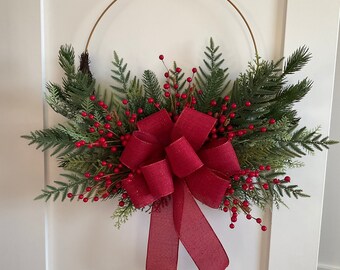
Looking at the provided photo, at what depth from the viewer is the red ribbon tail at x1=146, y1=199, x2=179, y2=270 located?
0.61m

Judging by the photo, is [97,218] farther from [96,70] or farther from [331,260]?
[331,260]

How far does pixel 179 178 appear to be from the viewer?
0.59 m

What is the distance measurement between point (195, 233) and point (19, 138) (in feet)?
1.50

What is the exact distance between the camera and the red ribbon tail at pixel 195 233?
58cm

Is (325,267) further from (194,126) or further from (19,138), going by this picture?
(19,138)

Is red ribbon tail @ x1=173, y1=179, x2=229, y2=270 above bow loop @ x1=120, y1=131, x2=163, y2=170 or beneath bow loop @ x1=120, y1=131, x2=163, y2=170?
beneath

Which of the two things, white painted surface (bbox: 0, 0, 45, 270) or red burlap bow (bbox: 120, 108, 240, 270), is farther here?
white painted surface (bbox: 0, 0, 45, 270)

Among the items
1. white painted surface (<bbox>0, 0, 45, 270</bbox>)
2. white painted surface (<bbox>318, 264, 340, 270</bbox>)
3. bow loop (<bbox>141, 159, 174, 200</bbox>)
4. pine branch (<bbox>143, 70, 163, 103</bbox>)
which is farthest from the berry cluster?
white painted surface (<bbox>0, 0, 45, 270</bbox>)

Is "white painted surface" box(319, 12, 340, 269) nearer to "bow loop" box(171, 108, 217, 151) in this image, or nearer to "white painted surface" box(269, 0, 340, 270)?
"white painted surface" box(269, 0, 340, 270)

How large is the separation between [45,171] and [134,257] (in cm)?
29

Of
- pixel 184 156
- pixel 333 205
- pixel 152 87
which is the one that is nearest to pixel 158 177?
pixel 184 156

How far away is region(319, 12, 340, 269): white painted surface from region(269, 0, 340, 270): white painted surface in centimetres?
15

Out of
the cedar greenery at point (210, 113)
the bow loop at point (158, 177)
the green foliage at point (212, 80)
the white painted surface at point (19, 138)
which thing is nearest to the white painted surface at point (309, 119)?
the cedar greenery at point (210, 113)

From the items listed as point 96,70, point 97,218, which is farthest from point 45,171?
point 96,70
